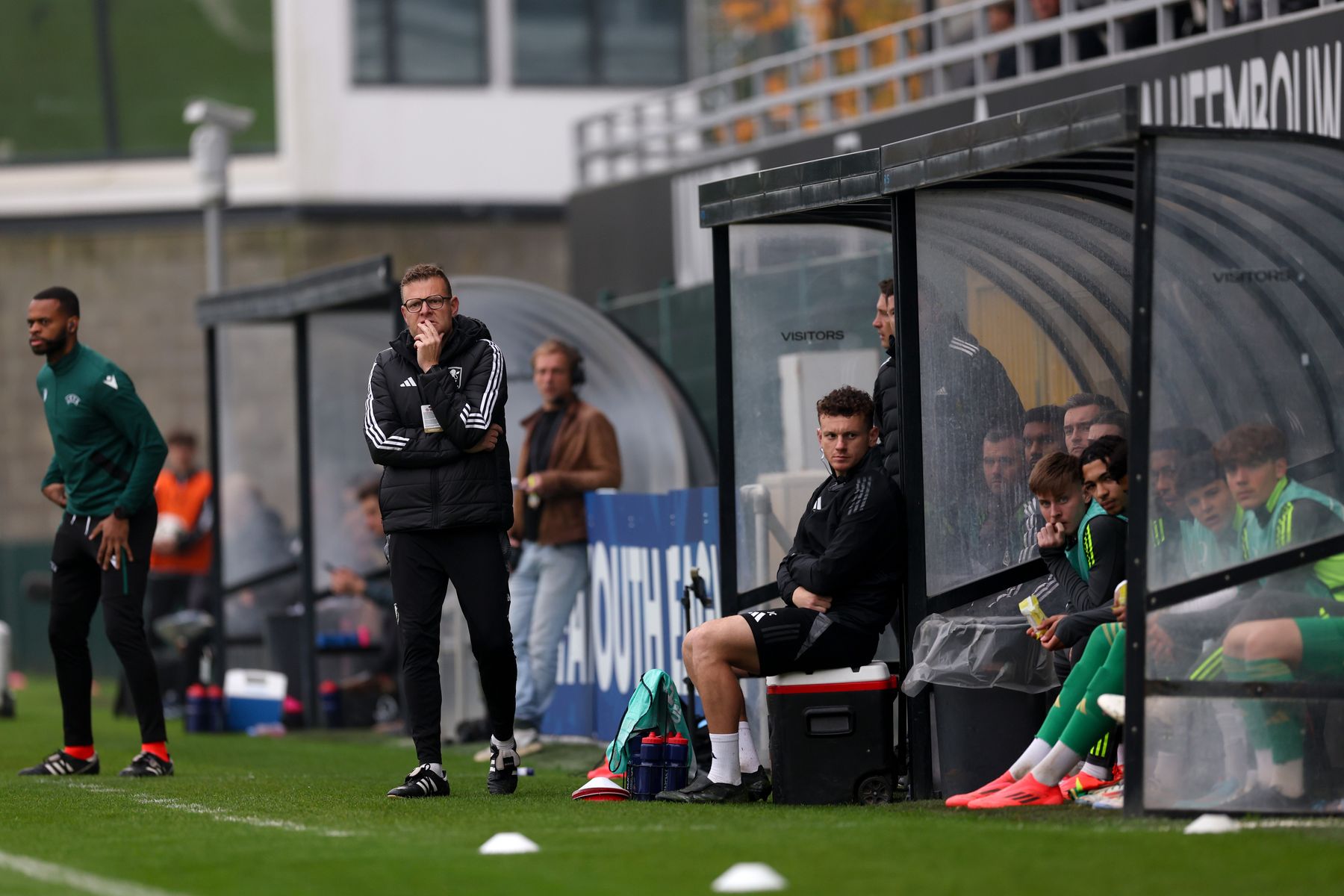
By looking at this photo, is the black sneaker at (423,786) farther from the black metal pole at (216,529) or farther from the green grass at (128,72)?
the green grass at (128,72)

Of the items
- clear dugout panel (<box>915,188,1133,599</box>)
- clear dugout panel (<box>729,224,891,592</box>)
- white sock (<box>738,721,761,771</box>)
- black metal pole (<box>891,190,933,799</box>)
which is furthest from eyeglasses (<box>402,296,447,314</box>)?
white sock (<box>738,721,761,771</box>)

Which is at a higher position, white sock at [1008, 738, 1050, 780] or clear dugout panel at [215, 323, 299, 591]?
clear dugout panel at [215, 323, 299, 591]

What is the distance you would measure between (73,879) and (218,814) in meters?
1.83

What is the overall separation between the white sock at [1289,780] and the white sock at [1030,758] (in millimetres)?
880

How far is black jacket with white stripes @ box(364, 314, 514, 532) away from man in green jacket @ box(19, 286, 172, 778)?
203 cm

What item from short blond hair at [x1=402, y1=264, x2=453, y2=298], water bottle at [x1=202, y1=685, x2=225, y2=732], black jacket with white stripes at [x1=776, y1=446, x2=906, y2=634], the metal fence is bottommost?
water bottle at [x1=202, y1=685, x2=225, y2=732]

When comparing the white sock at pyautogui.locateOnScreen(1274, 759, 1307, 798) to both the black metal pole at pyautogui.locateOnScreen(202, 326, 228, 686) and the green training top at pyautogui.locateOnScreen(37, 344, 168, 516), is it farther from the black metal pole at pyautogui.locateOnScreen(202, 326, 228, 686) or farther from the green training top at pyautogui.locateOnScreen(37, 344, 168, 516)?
the black metal pole at pyautogui.locateOnScreen(202, 326, 228, 686)

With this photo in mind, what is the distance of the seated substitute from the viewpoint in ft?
28.2

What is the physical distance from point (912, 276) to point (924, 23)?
22.7 ft

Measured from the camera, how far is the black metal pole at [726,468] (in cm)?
971

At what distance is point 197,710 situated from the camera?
1536cm

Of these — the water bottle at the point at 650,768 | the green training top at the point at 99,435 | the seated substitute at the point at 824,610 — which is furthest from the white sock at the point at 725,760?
the green training top at the point at 99,435

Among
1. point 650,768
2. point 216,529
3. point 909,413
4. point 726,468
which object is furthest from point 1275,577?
point 216,529

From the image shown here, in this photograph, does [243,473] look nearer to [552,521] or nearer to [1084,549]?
[552,521]
